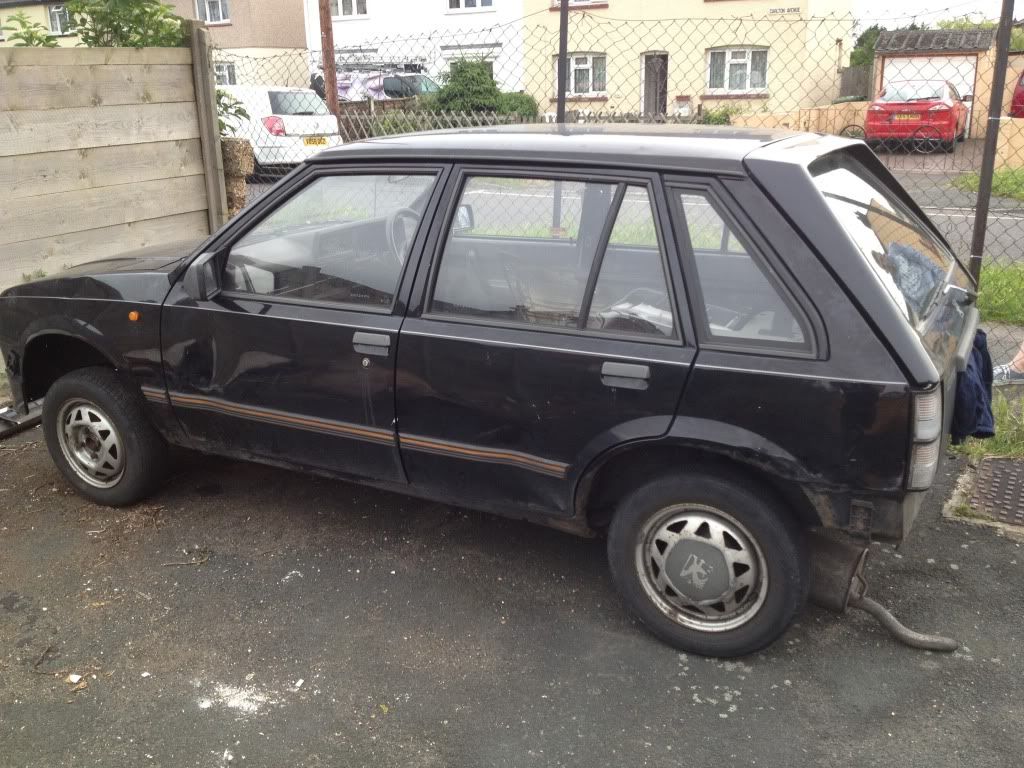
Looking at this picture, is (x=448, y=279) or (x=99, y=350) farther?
(x=99, y=350)

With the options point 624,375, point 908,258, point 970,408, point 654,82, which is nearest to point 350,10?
point 654,82

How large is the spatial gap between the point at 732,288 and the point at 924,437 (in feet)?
2.41

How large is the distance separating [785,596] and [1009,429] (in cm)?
257

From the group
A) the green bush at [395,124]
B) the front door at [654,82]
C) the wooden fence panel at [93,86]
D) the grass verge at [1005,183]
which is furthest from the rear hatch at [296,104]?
the grass verge at [1005,183]

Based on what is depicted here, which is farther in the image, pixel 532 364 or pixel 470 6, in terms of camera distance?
pixel 470 6

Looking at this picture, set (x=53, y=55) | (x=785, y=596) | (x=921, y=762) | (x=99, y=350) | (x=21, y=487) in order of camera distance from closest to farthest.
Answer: (x=921, y=762)
(x=785, y=596)
(x=99, y=350)
(x=21, y=487)
(x=53, y=55)

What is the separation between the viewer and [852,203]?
10.7ft

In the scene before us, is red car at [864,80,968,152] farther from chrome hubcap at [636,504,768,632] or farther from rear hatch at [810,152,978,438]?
chrome hubcap at [636,504,768,632]

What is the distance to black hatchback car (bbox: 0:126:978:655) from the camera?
2959 millimetres

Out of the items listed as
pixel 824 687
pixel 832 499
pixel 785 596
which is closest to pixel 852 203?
pixel 832 499

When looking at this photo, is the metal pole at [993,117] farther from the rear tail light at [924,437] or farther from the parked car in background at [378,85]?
the parked car in background at [378,85]

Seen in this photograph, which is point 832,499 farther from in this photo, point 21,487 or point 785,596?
point 21,487

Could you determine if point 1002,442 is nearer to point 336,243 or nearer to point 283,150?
point 336,243

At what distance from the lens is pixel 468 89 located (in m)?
20.9
